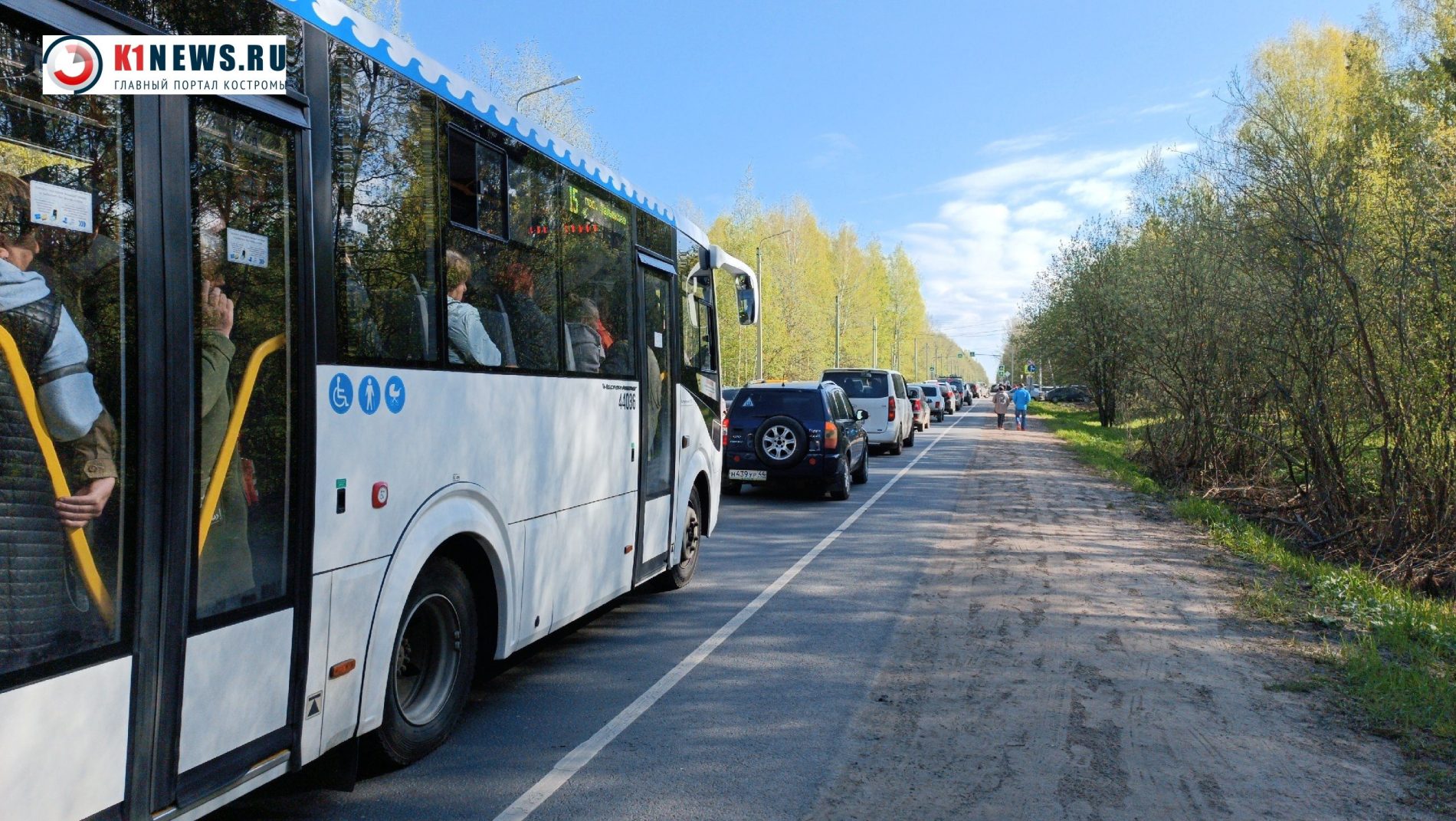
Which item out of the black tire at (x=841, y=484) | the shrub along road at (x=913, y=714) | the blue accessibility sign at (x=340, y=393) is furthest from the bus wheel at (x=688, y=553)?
the black tire at (x=841, y=484)

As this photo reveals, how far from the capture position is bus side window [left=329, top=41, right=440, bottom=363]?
3.98m

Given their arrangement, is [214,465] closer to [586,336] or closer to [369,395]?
[369,395]

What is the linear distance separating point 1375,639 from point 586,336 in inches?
227

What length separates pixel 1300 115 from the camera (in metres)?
16.8

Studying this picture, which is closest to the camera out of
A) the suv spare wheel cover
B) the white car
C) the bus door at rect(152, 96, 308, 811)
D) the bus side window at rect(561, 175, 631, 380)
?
the bus door at rect(152, 96, 308, 811)

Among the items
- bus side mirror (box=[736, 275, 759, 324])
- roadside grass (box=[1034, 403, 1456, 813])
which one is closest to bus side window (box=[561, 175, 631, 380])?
bus side mirror (box=[736, 275, 759, 324])

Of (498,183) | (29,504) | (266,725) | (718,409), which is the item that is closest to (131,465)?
(29,504)

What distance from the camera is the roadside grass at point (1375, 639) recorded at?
16.7ft

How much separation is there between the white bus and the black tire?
385 inches

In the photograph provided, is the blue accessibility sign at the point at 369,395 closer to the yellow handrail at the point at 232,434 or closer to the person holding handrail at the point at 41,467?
the yellow handrail at the point at 232,434

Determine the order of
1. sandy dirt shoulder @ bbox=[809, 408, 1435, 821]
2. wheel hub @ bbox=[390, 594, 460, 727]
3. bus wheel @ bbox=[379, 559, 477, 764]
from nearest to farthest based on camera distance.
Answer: sandy dirt shoulder @ bbox=[809, 408, 1435, 821]
bus wheel @ bbox=[379, 559, 477, 764]
wheel hub @ bbox=[390, 594, 460, 727]

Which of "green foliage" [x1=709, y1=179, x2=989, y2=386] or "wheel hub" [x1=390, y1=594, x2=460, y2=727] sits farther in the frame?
"green foliage" [x1=709, y1=179, x2=989, y2=386]

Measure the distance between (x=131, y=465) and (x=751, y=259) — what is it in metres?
59.7
